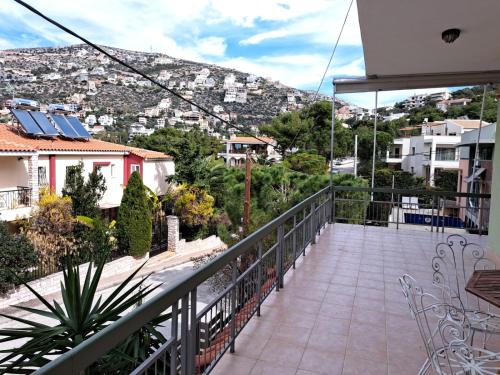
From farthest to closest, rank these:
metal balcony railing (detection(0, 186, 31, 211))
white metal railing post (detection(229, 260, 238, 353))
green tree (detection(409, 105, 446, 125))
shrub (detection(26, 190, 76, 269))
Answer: green tree (detection(409, 105, 446, 125))
metal balcony railing (detection(0, 186, 31, 211))
shrub (detection(26, 190, 76, 269))
white metal railing post (detection(229, 260, 238, 353))

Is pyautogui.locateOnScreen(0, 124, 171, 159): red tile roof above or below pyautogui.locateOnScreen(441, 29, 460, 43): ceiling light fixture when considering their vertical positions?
below

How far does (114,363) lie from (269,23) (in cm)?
3775

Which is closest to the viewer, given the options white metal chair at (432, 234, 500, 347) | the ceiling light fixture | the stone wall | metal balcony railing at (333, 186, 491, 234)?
white metal chair at (432, 234, 500, 347)

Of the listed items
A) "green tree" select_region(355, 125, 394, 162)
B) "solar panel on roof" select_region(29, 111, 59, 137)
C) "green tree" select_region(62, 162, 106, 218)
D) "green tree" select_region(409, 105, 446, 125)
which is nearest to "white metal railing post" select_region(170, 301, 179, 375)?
"green tree" select_region(62, 162, 106, 218)

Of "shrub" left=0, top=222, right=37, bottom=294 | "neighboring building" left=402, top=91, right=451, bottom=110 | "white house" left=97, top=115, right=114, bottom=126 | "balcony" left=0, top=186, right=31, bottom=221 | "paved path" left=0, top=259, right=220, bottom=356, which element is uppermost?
"neighboring building" left=402, top=91, right=451, bottom=110

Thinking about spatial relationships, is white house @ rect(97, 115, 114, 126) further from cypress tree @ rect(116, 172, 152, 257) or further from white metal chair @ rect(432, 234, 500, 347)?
white metal chair @ rect(432, 234, 500, 347)

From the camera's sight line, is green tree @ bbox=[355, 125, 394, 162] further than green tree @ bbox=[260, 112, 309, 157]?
Yes

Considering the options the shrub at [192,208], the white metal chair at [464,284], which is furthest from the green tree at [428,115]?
the white metal chair at [464,284]

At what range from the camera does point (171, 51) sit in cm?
5500

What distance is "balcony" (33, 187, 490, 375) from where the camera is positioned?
1664mm

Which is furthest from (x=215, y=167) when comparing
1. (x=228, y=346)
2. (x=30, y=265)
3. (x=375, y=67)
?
(x=228, y=346)

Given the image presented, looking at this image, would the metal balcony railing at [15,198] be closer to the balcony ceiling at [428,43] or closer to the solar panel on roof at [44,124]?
the solar panel on roof at [44,124]

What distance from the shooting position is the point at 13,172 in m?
13.8

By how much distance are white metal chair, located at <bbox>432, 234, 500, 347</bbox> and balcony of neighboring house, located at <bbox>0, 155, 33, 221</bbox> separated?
12.9m
